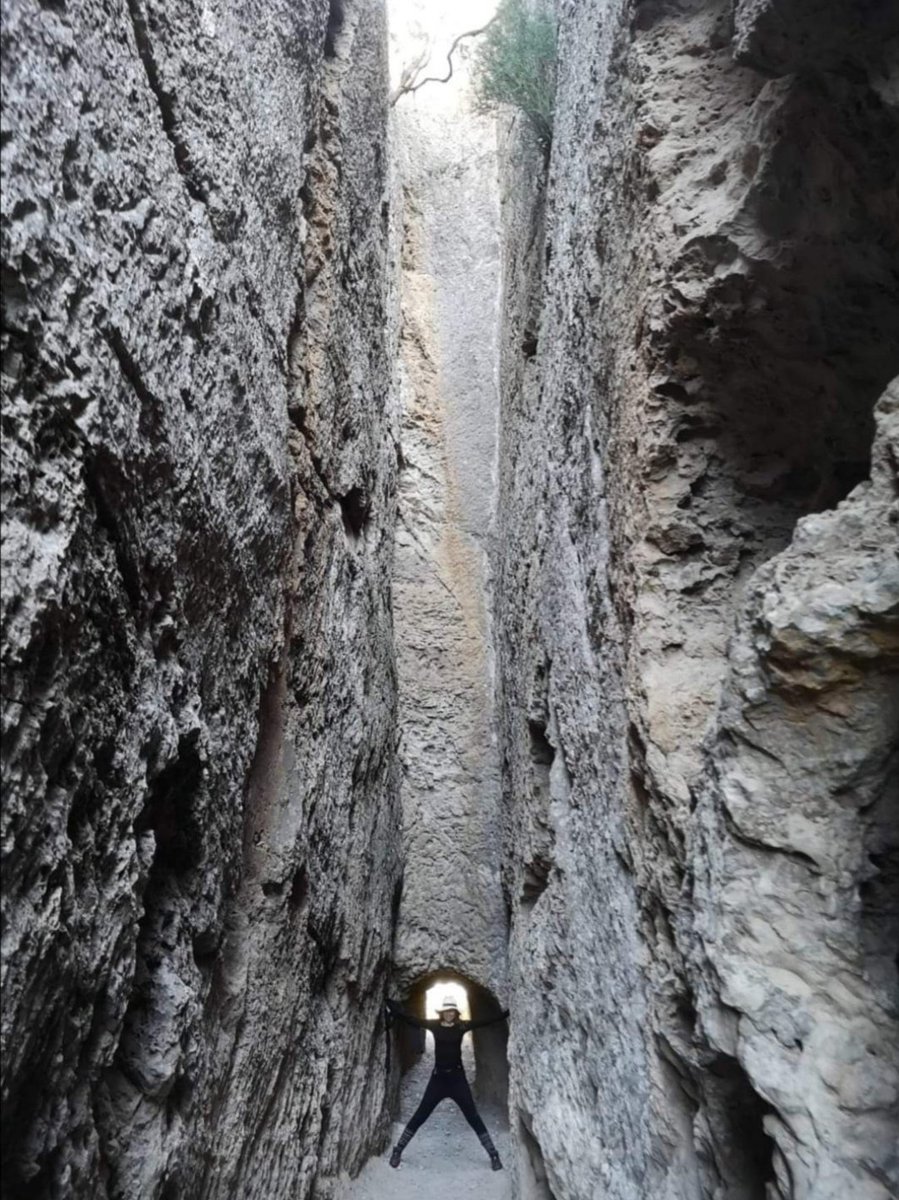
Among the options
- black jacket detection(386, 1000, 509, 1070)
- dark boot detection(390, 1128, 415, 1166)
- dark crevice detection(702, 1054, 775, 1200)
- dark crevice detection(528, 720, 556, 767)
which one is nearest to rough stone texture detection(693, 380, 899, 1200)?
dark crevice detection(702, 1054, 775, 1200)

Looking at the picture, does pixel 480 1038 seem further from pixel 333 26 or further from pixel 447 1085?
pixel 333 26

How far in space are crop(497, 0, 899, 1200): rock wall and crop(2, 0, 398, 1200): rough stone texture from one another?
3.86 ft

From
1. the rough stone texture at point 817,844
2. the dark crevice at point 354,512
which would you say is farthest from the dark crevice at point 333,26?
the rough stone texture at point 817,844

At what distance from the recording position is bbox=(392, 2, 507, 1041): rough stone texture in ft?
25.4

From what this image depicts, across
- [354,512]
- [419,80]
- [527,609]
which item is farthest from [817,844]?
[419,80]

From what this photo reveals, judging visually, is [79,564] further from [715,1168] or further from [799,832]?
[715,1168]

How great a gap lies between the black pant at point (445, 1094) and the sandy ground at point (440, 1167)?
30 cm

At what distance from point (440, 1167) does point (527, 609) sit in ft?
13.8

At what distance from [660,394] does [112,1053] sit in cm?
244

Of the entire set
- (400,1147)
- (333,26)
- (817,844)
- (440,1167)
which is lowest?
(440,1167)

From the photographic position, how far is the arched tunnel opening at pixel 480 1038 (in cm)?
777

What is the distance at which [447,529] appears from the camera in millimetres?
8617

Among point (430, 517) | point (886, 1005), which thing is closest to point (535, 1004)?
point (886, 1005)

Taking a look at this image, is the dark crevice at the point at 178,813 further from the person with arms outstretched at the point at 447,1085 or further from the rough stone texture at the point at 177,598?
the person with arms outstretched at the point at 447,1085
